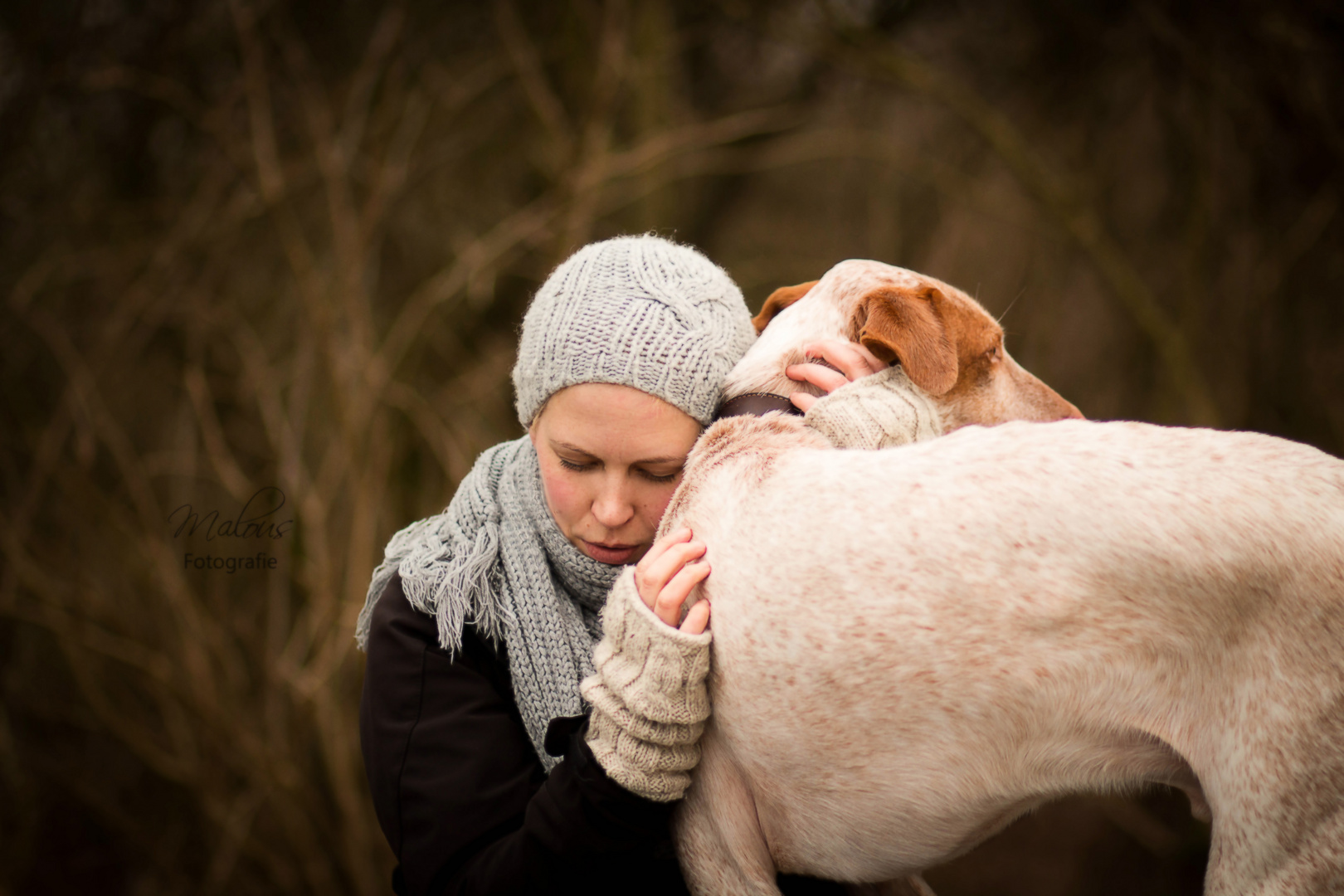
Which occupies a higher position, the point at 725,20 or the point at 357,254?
the point at 725,20

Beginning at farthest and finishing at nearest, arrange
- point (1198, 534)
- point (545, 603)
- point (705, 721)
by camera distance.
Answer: point (545, 603), point (705, 721), point (1198, 534)

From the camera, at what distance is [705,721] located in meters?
1.52

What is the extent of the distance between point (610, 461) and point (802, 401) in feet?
1.31

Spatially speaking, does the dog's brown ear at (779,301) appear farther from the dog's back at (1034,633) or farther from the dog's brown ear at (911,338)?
the dog's back at (1034,633)

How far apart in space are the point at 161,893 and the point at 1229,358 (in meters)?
6.30

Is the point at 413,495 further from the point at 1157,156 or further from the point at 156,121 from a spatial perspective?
the point at 1157,156

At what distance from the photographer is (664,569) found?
1417 millimetres

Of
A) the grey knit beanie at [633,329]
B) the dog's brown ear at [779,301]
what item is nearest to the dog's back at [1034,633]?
the grey knit beanie at [633,329]

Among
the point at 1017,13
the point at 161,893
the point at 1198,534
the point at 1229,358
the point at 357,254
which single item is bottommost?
the point at 161,893

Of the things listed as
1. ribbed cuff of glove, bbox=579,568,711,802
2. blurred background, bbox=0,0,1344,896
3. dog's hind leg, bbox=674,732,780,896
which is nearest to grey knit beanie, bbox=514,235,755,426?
ribbed cuff of glove, bbox=579,568,711,802

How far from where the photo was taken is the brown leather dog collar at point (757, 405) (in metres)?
1.65

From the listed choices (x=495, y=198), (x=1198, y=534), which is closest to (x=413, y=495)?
(x=495, y=198)

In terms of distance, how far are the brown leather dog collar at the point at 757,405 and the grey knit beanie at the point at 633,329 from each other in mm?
40

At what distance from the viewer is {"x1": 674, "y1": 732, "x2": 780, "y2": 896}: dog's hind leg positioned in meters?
1.54
